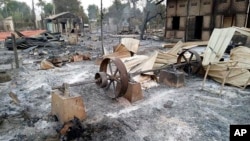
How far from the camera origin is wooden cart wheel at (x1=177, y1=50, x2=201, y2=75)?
698 cm

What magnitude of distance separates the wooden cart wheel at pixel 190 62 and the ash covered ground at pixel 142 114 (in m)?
0.80

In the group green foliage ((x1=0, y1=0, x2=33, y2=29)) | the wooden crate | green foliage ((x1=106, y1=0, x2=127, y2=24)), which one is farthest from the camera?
green foliage ((x1=106, y1=0, x2=127, y2=24))

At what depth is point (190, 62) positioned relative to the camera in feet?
23.1

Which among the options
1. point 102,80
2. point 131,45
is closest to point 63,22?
point 131,45

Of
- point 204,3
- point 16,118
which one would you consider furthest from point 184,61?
point 204,3

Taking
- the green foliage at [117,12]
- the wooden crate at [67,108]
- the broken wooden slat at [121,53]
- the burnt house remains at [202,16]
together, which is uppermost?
the green foliage at [117,12]

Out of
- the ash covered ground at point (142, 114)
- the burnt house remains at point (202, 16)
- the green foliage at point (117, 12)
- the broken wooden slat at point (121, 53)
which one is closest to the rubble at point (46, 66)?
the ash covered ground at point (142, 114)

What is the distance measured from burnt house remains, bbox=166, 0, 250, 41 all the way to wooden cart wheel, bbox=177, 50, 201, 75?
8.18 meters

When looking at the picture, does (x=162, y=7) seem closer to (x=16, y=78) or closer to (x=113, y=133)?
(x=16, y=78)

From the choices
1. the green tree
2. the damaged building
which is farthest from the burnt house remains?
the green tree

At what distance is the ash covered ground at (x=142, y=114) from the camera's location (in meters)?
3.64

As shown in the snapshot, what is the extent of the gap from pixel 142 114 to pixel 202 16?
44.4 ft

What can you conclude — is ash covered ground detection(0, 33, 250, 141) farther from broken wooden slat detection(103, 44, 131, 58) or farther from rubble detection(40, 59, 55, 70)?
broken wooden slat detection(103, 44, 131, 58)

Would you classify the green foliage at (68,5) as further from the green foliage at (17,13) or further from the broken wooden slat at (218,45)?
the broken wooden slat at (218,45)
